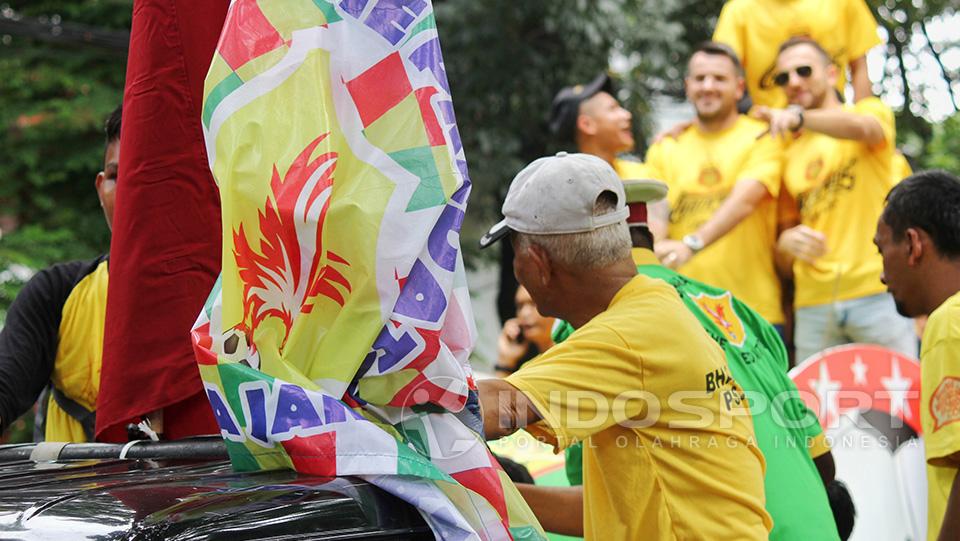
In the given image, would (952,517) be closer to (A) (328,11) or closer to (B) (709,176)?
(A) (328,11)

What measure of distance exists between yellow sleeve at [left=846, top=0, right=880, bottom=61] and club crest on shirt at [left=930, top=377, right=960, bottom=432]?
3570mm

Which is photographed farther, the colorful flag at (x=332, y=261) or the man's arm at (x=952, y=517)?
the man's arm at (x=952, y=517)

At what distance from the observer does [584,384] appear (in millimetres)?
2619

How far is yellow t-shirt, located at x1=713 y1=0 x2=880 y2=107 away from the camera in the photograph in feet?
21.4

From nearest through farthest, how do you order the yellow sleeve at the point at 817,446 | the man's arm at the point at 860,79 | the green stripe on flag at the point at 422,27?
the green stripe on flag at the point at 422,27 → the yellow sleeve at the point at 817,446 → the man's arm at the point at 860,79

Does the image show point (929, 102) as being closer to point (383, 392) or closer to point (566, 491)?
point (566, 491)

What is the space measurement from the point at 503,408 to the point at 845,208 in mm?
4034

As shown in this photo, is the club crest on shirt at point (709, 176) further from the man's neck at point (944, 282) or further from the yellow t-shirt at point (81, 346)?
the yellow t-shirt at point (81, 346)

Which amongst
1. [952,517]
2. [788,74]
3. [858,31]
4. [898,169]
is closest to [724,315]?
[952,517]

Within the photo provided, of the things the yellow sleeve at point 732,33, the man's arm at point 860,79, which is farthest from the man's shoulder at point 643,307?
the yellow sleeve at point 732,33

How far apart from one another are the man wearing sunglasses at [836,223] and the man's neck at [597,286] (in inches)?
130

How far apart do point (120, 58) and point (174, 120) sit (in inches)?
276

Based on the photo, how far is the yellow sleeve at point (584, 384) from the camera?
101 inches

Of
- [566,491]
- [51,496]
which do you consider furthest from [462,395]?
[566,491]
